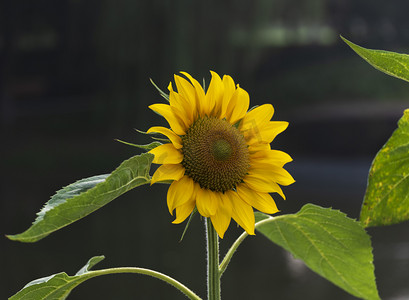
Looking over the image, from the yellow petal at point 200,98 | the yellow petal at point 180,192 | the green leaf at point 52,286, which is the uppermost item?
the yellow petal at point 200,98

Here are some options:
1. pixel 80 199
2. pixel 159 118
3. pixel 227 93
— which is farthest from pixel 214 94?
pixel 159 118

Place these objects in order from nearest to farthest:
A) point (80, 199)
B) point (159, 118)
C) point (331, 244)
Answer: point (80, 199)
point (331, 244)
point (159, 118)

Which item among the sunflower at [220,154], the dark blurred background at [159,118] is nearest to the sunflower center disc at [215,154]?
the sunflower at [220,154]

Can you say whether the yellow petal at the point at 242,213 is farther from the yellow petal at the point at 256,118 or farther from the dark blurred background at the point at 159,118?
the dark blurred background at the point at 159,118

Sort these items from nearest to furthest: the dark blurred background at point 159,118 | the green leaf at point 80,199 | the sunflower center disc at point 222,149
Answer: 1. the green leaf at point 80,199
2. the sunflower center disc at point 222,149
3. the dark blurred background at point 159,118

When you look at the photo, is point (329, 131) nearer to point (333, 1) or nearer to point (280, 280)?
point (333, 1)

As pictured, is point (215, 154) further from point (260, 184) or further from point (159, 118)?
point (159, 118)

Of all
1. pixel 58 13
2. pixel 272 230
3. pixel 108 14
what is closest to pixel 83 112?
pixel 58 13
